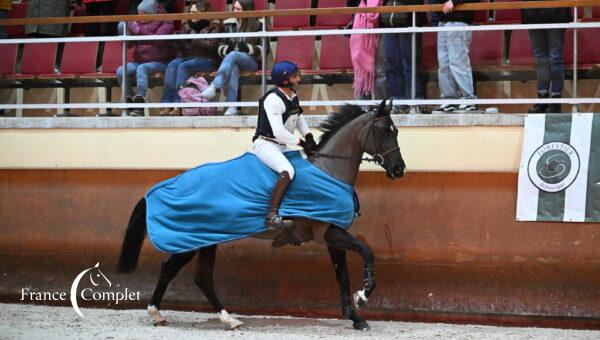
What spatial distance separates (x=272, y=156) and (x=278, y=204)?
401mm

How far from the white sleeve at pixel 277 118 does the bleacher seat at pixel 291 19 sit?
7.38ft

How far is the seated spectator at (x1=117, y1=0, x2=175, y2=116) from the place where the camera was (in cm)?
1077

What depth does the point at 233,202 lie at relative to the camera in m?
9.27

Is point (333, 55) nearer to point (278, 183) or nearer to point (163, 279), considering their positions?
point (278, 183)

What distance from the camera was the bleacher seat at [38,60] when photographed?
1156cm

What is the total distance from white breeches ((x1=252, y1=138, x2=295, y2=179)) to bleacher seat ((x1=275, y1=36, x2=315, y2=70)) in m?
1.52

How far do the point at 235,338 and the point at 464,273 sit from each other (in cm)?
223

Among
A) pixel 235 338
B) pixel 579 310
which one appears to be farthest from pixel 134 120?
pixel 579 310

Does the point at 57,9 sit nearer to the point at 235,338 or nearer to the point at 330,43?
the point at 330,43

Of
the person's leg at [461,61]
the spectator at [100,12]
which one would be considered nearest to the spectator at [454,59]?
the person's leg at [461,61]

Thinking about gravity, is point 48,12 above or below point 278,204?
above

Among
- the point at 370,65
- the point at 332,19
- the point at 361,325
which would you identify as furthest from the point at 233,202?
the point at 332,19

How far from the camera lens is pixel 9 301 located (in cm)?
1115

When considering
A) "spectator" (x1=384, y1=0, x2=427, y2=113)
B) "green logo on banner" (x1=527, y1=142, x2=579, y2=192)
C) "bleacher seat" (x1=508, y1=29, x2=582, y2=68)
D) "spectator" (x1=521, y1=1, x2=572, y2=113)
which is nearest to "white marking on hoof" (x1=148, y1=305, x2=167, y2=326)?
"spectator" (x1=384, y1=0, x2=427, y2=113)
